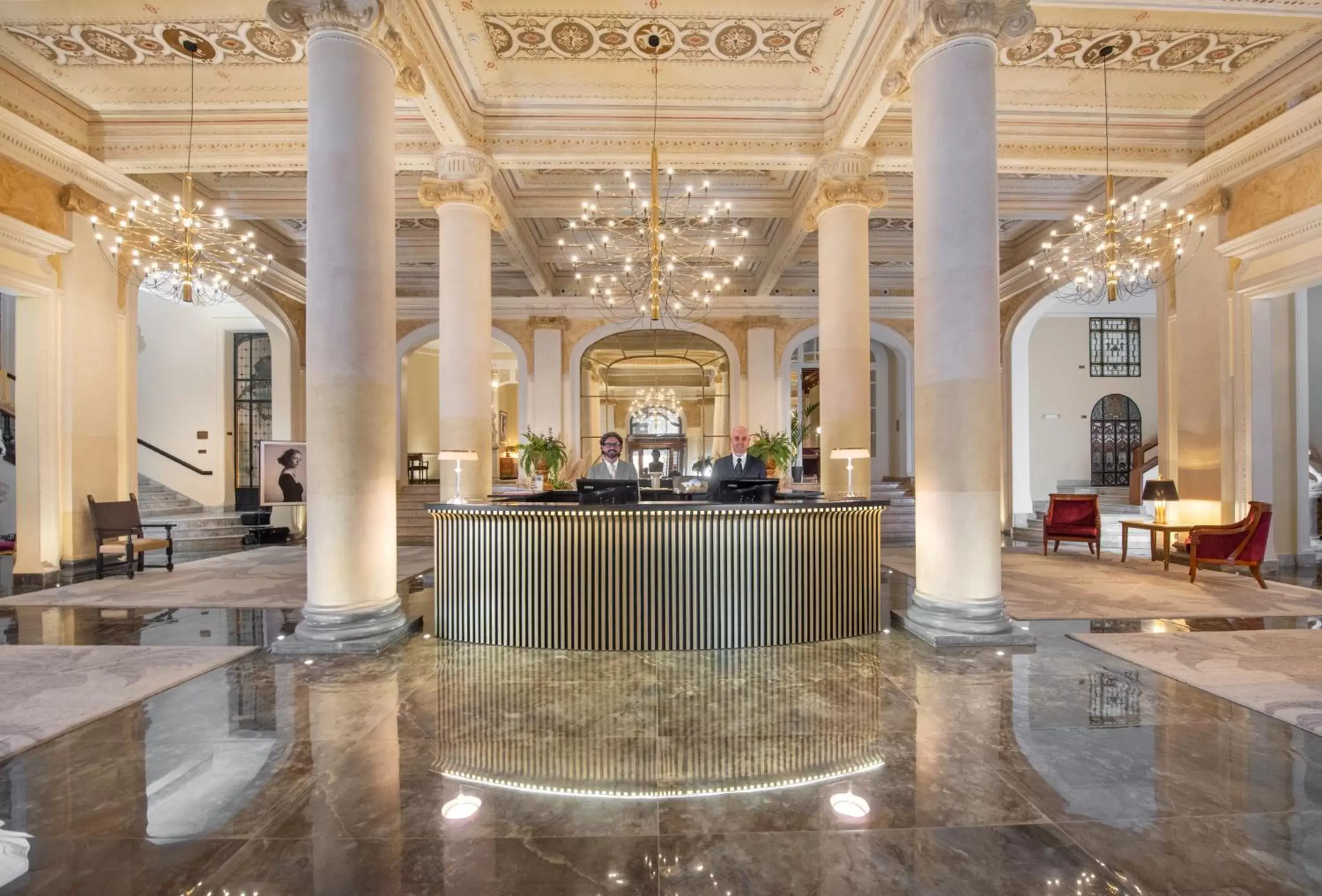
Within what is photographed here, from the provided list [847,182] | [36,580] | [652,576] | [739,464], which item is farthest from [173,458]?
[847,182]

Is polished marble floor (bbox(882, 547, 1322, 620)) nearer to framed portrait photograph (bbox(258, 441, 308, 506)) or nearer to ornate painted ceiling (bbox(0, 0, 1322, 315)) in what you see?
ornate painted ceiling (bbox(0, 0, 1322, 315))

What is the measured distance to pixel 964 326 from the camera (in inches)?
195

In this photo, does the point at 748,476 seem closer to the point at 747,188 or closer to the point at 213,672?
the point at 213,672

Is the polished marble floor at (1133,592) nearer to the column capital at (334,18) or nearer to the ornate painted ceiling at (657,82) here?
the ornate painted ceiling at (657,82)

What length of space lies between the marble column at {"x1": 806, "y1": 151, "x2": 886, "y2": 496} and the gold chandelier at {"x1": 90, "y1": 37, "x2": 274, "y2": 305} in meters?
7.22

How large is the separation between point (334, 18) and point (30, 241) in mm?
5646

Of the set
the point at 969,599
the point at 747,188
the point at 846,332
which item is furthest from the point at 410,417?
the point at 969,599

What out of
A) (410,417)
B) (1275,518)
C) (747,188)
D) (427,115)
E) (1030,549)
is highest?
(747,188)

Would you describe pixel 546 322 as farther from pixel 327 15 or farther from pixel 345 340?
pixel 345 340

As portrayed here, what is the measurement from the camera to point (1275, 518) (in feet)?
27.1

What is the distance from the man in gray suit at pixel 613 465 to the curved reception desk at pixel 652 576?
2.47ft

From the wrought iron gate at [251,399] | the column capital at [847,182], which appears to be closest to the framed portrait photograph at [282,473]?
the wrought iron gate at [251,399]

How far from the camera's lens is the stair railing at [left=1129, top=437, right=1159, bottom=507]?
14633mm

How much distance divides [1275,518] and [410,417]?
19701 mm
